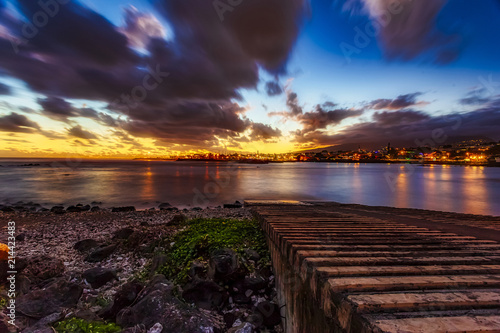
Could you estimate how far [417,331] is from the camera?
5.33 ft

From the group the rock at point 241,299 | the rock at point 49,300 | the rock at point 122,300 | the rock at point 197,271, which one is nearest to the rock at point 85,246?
the rock at point 49,300

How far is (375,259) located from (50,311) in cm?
607

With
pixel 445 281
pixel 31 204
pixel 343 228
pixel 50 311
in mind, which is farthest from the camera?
pixel 31 204

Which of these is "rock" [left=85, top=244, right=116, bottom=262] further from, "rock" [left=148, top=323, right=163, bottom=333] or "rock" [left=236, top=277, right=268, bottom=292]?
"rock" [left=236, top=277, right=268, bottom=292]

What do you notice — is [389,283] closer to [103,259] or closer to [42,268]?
[103,259]

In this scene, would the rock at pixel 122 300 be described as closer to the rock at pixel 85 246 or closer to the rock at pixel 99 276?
the rock at pixel 99 276

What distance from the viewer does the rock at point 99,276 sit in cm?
574

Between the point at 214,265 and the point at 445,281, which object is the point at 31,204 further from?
the point at 445,281

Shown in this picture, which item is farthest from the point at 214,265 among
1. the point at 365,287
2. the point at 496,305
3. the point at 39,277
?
the point at 39,277

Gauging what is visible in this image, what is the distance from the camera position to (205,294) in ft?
15.7

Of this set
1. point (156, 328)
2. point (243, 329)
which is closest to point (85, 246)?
point (156, 328)

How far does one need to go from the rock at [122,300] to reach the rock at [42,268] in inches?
115

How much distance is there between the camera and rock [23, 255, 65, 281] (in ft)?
19.6

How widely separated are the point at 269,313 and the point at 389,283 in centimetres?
301
